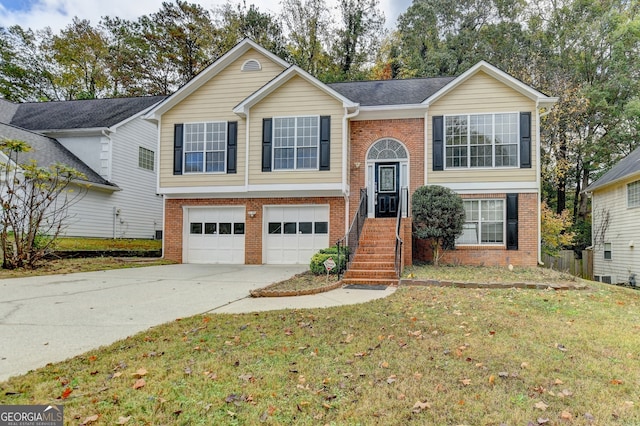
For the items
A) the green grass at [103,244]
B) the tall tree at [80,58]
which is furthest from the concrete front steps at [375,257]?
the tall tree at [80,58]

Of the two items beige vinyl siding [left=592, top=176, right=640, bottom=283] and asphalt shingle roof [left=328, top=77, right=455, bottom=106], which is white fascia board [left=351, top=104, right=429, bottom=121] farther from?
beige vinyl siding [left=592, top=176, right=640, bottom=283]

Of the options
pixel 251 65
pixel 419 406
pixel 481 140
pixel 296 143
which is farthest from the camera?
pixel 251 65

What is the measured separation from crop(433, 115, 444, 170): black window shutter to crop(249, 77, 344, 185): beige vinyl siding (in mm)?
3243

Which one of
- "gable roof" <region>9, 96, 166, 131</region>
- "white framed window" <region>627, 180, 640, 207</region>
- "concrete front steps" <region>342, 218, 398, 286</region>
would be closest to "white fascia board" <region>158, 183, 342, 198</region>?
"concrete front steps" <region>342, 218, 398, 286</region>

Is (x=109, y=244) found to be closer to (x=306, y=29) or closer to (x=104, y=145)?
(x=104, y=145)

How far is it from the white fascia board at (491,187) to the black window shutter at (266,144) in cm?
597

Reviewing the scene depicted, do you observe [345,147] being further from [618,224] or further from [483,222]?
[618,224]

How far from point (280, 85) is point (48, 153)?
34.6 ft

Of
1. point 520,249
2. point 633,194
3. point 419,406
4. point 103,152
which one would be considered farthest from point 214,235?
point 633,194

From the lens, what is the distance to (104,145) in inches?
697

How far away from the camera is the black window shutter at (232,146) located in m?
14.1

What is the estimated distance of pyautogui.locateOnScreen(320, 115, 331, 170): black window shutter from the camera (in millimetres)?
13266

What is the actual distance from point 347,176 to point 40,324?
10068 mm

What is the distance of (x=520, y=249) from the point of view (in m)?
12.9
